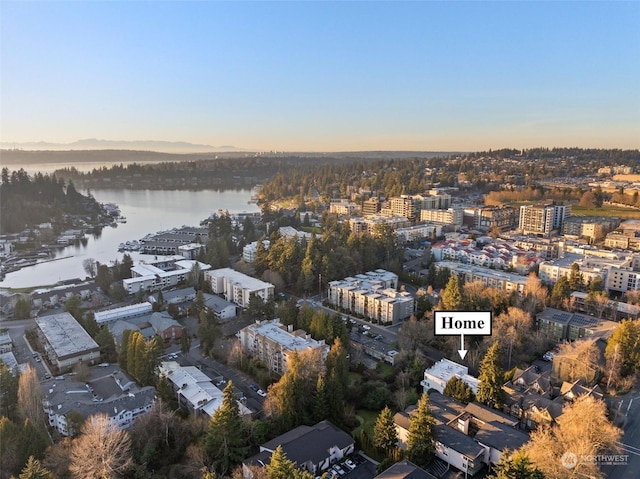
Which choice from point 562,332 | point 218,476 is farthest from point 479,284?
point 218,476

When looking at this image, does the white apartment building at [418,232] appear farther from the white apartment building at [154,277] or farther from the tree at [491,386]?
the tree at [491,386]

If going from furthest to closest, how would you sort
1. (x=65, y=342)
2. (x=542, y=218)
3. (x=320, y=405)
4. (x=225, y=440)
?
(x=542, y=218) < (x=65, y=342) < (x=320, y=405) < (x=225, y=440)

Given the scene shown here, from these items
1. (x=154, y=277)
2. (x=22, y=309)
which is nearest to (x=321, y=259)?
(x=154, y=277)

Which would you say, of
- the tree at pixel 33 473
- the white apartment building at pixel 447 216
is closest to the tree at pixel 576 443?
the tree at pixel 33 473

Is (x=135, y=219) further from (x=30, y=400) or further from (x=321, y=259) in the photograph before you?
(x=30, y=400)

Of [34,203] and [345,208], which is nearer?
[34,203]

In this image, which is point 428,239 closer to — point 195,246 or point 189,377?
point 195,246

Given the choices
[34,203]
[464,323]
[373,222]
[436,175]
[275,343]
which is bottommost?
[275,343]
